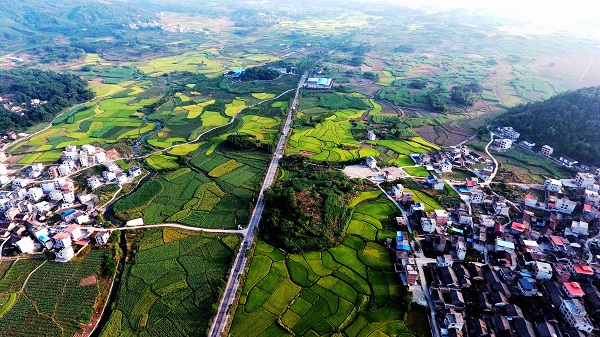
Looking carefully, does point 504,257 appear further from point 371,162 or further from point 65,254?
point 65,254

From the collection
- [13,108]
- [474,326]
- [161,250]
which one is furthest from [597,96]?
[13,108]

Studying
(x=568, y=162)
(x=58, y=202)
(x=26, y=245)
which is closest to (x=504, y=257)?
(x=568, y=162)

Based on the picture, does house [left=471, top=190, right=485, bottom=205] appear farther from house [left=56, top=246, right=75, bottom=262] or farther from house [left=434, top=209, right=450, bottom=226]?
house [left=56, top=246, right=75, bottom=262]

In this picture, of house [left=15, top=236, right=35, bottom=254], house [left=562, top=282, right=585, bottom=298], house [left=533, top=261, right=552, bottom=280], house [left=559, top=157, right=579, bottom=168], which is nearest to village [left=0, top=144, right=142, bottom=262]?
house [left=15, top=236, right=35, bottom=254]

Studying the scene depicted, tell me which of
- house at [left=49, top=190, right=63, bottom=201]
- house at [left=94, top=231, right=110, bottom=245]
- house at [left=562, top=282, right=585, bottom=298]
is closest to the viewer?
house at [left=562, top=282, right=585, bottom=298]

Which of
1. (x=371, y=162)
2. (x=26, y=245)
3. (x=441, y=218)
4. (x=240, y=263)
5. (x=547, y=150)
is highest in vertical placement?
(x=441, y=218)

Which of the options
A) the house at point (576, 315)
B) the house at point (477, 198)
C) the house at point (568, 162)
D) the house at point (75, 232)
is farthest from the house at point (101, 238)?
the house at point (568, 162)
